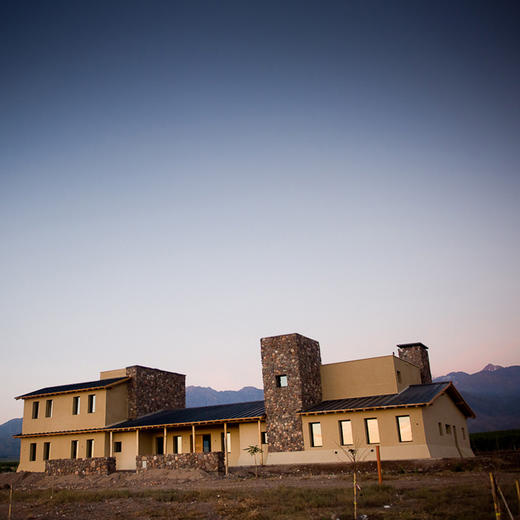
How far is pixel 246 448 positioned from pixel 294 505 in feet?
55.4

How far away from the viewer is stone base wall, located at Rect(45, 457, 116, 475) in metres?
31.5

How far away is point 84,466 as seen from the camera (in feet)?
105

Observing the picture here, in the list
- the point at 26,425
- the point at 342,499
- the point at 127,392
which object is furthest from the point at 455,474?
the point at 26,425

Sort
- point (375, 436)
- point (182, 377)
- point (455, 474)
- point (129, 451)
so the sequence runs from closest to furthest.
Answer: point (455, 474)
point (375, 436)
point (129, 451)
point (182, 377)

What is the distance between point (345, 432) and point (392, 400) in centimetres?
309

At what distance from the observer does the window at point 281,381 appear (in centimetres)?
3025

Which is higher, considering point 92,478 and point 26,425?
point 26,425

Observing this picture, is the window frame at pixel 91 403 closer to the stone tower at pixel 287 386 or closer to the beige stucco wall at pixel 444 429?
the stone tower at pixel 287 386

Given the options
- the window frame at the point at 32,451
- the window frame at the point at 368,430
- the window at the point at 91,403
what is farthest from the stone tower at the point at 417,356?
the window frame at the point at 32,451

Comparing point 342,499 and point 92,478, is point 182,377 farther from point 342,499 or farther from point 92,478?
point 342,499

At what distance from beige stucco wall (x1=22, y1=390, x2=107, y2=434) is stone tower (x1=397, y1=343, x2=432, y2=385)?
842 inches

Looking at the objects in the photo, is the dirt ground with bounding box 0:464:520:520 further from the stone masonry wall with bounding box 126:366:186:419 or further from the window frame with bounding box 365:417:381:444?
the stone masonry wall with bounding box 126:366:186:419

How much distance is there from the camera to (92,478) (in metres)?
30.6

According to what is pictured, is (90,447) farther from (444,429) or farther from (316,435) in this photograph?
(444,429)
